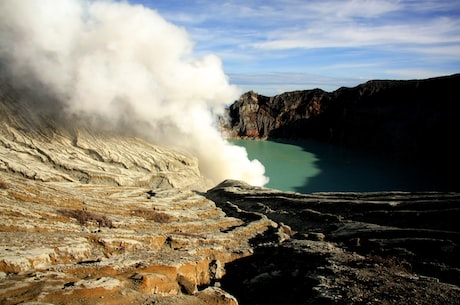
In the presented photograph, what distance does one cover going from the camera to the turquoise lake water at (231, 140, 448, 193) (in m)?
59.2

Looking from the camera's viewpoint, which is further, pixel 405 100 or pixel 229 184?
pixel 405 100

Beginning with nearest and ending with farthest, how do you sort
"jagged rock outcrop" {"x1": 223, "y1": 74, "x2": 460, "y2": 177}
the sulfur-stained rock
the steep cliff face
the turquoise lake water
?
the sulfur-stained rock < the turquoise lake water < "jagged rock outcrop" {"x1": 223, "y1": 74, "x2": 460, "y2": 177} < the steep cliff face

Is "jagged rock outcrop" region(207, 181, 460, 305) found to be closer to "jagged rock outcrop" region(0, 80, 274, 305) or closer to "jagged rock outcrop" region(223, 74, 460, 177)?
"jagged rock outcrop" region(0, 80, 274, 305)

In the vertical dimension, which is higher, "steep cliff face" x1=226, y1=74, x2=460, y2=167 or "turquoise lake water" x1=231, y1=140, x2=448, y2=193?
"steep cliff face" x1=226, y1=74, x2=460, y2=167

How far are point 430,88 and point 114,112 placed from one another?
227 feet

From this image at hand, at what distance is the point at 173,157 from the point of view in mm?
52250

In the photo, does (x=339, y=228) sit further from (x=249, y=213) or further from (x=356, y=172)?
(x=356, y=172)

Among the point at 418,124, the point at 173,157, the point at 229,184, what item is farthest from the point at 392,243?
the point at 418,124

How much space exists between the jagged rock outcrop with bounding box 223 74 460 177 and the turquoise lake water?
529 centimetres

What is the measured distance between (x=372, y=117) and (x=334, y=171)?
29502 millimetres

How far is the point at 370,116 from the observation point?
92.6m

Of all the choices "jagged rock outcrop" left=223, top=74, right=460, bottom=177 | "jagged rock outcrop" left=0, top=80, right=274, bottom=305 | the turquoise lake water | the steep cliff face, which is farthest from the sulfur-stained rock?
the steep cliff face

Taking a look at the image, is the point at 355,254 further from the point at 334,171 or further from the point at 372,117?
the point at 372,117

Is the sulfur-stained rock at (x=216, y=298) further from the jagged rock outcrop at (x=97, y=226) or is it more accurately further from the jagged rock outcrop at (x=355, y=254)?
the jagged rock outcrop at (x=355, y=254)
